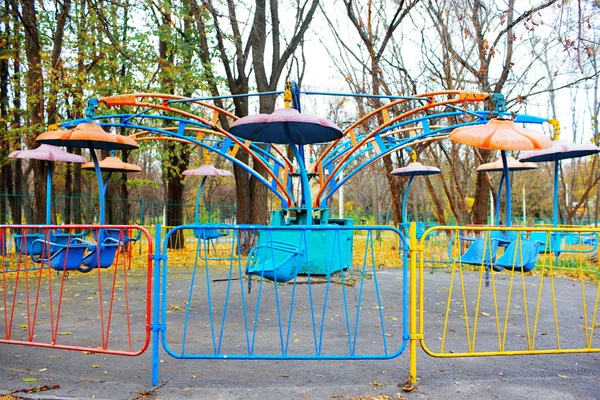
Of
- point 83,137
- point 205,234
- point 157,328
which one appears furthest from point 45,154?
point 157,328

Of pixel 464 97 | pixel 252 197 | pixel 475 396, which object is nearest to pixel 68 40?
pixel 252 197

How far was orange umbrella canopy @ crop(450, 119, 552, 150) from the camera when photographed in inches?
281

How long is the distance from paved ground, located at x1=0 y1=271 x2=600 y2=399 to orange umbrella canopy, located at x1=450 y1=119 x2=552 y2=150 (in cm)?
312

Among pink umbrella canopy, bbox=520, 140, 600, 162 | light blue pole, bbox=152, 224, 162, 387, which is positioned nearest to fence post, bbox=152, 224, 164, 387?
light blue pole, bbox=152, 224, 162, 387

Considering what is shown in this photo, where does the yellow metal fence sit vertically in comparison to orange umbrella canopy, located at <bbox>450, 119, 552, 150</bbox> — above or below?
below

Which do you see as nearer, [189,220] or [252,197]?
[252,197]

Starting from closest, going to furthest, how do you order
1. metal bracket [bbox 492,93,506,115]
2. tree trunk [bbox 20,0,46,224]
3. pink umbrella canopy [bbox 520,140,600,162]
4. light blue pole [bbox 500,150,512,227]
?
light blue pole [bbox 500,150,512,227] → metal bracket [bbox 492,93,506,115] → pink umbrella canopy [bbox 520,140,600,162] → tree trunk [bbox 20,0,46,224]

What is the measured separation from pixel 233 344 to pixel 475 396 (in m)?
2.65

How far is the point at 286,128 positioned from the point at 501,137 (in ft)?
10.4

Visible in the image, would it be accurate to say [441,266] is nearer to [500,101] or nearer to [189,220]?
[500,101]

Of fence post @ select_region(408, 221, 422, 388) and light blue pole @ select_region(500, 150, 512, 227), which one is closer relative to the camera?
fence post @ select_region(408, 221, 422, 388)

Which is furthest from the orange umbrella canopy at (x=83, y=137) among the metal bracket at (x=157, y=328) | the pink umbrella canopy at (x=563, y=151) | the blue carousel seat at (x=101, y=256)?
the pink umbrella canopy at (x=563, y=151)

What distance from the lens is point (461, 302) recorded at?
8.28 m

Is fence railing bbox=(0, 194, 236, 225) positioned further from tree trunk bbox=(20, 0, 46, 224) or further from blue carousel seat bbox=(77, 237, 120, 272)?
blue carousel seat bbox=(77, 237, 120, 272)
